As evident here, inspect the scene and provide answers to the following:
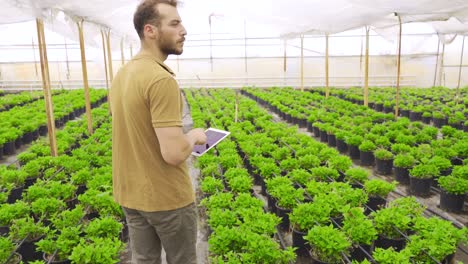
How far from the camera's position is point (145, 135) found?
86.9 inches

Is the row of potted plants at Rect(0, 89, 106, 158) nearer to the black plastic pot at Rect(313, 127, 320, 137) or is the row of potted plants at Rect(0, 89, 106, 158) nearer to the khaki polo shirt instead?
the black plastic pot at Rect(313, 127, 320, 137)

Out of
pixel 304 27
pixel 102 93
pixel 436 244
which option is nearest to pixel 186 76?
pixel 102 93

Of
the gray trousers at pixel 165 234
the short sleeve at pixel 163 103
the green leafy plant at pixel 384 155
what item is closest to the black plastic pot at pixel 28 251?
the gray trousers at pixel 165 234

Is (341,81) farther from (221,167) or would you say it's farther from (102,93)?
(221,167)

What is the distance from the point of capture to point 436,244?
3.72 m

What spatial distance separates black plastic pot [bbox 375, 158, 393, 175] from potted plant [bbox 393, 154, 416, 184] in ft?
1.46

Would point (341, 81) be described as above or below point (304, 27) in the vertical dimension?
below

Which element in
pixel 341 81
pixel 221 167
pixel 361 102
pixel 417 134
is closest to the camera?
pixel 221 167

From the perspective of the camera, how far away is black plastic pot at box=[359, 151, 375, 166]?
312 inches

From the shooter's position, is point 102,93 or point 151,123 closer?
point 151,123

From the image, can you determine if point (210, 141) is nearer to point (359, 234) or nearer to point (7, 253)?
point (359, 234)

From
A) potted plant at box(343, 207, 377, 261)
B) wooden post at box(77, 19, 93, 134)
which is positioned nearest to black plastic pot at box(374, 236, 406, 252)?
potted plant at box(343, 207, 377, 261)

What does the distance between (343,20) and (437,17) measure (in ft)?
8.59

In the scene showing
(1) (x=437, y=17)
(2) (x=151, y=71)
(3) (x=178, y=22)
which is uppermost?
(1) (x=437, y=17)
